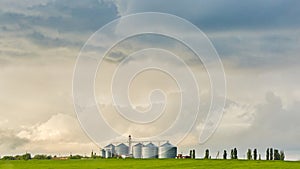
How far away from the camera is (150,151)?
119m

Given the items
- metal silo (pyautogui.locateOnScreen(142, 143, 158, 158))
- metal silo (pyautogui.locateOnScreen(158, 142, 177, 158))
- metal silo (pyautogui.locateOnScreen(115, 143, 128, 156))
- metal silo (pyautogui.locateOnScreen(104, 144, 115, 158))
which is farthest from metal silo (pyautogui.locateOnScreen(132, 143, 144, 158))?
metal silo (pyautogui.locateOnScreen(104, 144, 115, 158))

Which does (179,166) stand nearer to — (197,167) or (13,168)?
(197,167)

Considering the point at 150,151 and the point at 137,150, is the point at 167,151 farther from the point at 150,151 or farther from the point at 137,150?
the point at 137,150

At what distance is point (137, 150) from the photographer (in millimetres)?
121188

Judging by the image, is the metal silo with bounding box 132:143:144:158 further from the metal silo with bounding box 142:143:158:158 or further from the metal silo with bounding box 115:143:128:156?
the metal silo with bounding box 115:143:128:156

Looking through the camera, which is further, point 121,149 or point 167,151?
point 121,149

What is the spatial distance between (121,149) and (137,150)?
4.47 m

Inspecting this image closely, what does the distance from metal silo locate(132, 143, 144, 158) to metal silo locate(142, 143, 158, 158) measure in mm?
948

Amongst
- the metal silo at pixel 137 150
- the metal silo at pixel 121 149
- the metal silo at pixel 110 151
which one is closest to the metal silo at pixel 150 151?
the metal silo at pixel 137 150

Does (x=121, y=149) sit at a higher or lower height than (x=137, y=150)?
higher

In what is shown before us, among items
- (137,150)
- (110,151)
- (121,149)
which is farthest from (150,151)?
(110,151)

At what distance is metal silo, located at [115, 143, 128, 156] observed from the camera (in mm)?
122875

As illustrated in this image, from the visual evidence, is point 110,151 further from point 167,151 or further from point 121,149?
point 167,151

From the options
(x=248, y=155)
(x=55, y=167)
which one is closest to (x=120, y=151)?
(x=248, y=155)
